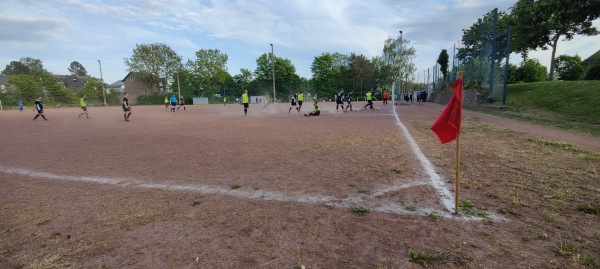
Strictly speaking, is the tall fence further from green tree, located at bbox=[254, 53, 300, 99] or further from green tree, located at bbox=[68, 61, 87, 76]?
green tree, located at bbox=[68, 61, 87, 76]

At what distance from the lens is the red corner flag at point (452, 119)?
11.0 ft

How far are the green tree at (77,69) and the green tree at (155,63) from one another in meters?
76.9

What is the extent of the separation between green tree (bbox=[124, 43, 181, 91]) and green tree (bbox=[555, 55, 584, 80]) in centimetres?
7451

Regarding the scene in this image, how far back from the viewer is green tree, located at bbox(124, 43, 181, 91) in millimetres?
71250

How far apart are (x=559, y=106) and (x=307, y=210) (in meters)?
18.8

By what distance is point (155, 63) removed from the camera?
240 ft

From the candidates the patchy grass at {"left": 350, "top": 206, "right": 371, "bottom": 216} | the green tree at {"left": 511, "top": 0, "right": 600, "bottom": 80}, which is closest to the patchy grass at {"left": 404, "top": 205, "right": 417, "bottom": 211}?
the patchy grass at {"left": 350, "top": 206, "right": 371, "bottom": 216}

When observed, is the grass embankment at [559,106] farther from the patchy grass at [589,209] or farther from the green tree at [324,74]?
the green tree at [324,74]

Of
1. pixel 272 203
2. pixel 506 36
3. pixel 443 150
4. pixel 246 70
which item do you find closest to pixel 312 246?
pixel 272 203

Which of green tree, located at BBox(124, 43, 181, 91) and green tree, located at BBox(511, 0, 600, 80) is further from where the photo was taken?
green tree, located at BBox(124, 43, 181, 91)

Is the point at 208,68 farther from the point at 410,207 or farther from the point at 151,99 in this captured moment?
the point at 410,207

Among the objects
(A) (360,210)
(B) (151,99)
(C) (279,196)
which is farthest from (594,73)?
(B) (151,99)

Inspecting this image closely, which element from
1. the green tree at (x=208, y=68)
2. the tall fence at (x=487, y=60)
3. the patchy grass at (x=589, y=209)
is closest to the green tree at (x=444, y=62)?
the tall fence at (x=487, y=60)

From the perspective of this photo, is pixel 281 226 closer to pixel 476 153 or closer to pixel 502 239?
pixel 502 239
